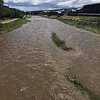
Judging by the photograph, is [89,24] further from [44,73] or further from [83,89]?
[83,89]

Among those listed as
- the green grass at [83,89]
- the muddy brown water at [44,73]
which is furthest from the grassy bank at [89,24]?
the green grass at [83,89]

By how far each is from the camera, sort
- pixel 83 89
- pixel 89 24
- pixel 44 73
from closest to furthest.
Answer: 1. pixel 83 89
2. pixel 44 73
3. pixel 89 24

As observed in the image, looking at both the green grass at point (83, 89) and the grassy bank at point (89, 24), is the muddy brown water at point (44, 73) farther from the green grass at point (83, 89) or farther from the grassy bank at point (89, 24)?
the grassy bank at point (89, 24)

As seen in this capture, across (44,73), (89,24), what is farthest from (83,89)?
(89,24)

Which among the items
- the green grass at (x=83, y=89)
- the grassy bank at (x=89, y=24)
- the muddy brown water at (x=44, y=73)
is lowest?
the grassy bank at (x=89, y=24)

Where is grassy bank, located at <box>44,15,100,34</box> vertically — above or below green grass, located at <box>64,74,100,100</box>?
below

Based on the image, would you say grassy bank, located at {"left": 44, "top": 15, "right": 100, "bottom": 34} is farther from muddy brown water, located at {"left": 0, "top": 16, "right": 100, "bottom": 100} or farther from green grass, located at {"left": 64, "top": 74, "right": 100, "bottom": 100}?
green grass, located at {"left": 64, "top": 74, "right": 100, "bottom": 100}

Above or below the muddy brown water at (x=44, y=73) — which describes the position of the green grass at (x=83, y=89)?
above

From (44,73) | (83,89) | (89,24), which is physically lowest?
(89,24)

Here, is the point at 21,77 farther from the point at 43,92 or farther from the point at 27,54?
the point at 27,54

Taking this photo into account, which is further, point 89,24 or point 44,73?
point 89,24

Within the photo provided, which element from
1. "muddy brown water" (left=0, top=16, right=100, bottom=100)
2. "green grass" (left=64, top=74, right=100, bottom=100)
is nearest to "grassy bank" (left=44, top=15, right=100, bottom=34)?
"muddy brown water" (left=0, top=16, right=100, bottom=100)

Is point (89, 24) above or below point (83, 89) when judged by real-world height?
below

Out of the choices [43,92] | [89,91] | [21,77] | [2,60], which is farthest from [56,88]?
[2,60]
